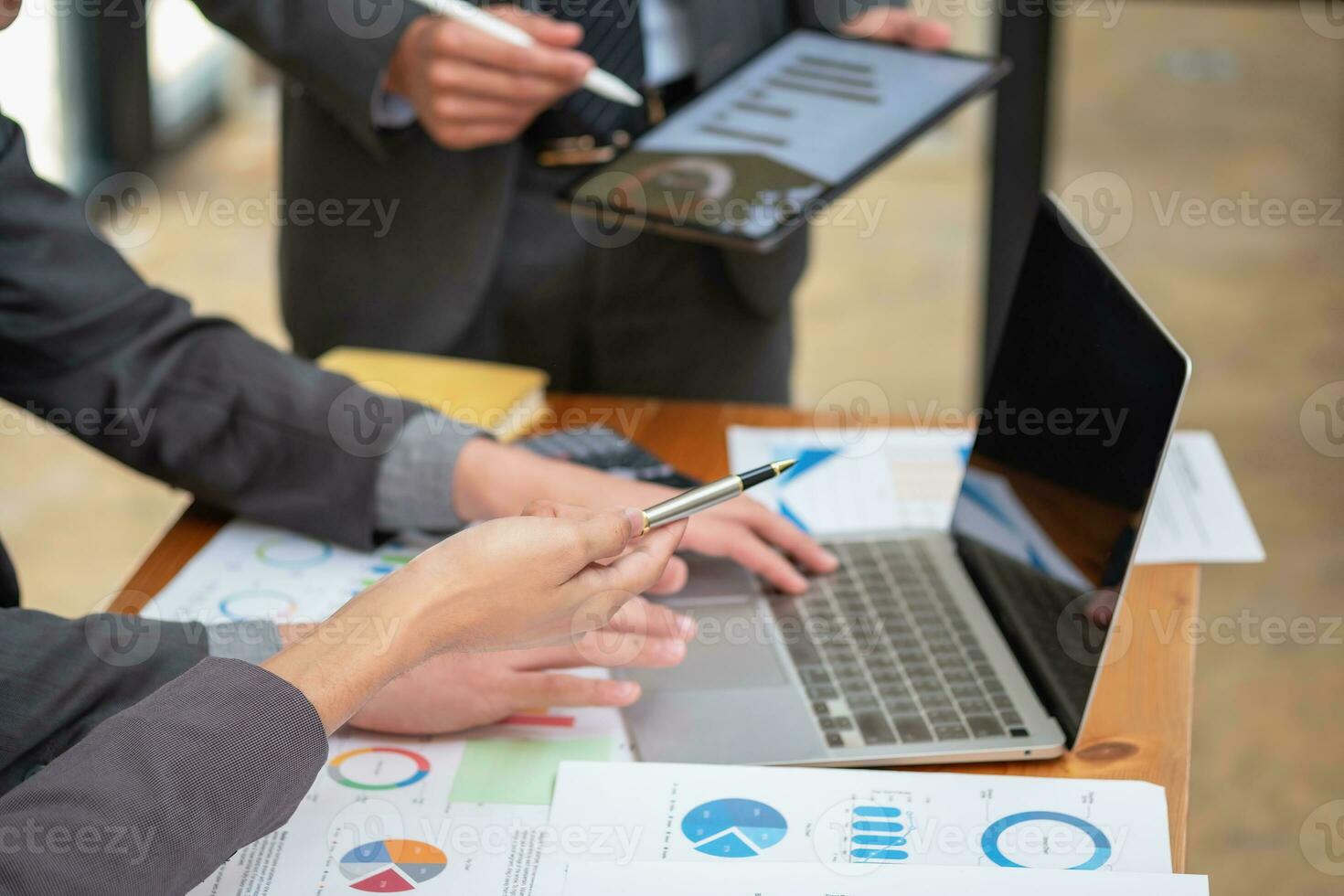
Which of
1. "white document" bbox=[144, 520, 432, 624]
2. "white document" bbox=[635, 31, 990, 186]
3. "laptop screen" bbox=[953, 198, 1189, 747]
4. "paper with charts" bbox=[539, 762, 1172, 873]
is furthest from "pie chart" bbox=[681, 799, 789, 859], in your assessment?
"white document" bbox=[635, 31, 990, 186]

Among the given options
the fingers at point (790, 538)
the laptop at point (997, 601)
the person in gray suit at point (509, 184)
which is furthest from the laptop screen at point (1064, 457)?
the person in gray suit at point (509, 184)

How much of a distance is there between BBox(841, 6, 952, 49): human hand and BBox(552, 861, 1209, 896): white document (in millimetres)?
901

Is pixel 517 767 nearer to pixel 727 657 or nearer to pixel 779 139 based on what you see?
pixel 727 657

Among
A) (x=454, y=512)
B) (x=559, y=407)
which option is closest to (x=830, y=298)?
(x=559, y=407)

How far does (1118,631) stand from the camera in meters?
1.05

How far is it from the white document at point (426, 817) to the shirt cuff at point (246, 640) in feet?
0.25

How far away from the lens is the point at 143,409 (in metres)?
1.14

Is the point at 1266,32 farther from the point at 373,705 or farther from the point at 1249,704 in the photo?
the point at 373,705

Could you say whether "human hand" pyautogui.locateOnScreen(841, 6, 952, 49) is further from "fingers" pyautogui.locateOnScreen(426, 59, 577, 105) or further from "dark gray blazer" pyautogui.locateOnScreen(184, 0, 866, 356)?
"fingers" pyautogui.locateOnScreen(426, 59, 577, 105)

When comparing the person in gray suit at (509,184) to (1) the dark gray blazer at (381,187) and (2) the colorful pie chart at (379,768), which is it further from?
(2) the colorful pie chart at (379,768)

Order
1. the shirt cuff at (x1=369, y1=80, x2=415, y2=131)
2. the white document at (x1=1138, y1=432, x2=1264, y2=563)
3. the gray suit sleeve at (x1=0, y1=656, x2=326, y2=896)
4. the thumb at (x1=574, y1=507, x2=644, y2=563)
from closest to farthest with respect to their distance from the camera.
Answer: the gray suit sleeve at (x1=0, y1=656, x2=326, y2=896), the thumb at (x1=574, y1=507, x2=644, y2=563), the white document at (x1=1138, y1=432, x2=1264, y2=563), the shirt cuff at (x1=369, y1=80, x2=415, y2=131)

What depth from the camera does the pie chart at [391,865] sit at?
2.60 ft

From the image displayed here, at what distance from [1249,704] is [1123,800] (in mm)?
1428

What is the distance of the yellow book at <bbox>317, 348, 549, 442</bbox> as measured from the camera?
1.31 meters
